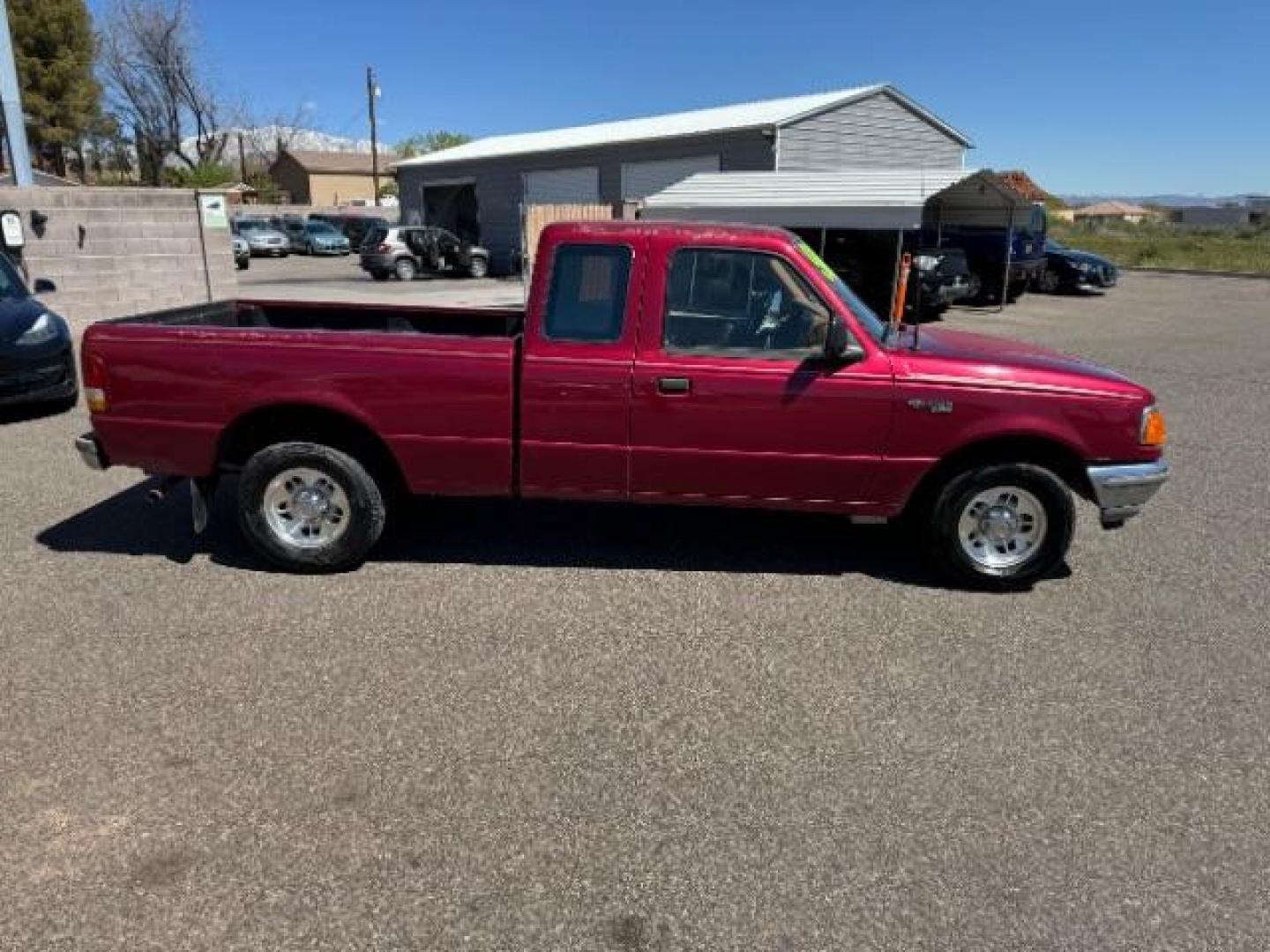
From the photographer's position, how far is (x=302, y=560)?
4.85 m

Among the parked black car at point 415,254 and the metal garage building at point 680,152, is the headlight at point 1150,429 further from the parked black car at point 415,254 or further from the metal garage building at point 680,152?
the parked black car at point 415,254

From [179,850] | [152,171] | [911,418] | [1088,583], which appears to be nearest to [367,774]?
[179,850]

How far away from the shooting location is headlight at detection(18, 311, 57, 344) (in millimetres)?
8086

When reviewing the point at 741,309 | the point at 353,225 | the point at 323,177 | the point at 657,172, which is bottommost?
the point at 741,309

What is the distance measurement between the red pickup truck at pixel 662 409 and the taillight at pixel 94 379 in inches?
0.7

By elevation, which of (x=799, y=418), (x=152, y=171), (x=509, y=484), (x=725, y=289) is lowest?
(x=509, y=484)

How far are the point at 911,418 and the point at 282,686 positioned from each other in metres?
3.17

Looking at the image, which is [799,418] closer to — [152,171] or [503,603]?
[503,603]

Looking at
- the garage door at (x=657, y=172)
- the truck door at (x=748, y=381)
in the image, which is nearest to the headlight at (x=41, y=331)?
the truck door at (x=748, y=381)

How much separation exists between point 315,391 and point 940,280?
1573cm

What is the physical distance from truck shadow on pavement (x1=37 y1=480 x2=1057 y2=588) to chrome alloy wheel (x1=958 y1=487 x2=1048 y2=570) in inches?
11.2

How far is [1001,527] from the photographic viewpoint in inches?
188

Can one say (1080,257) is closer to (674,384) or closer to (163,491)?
(674,384)

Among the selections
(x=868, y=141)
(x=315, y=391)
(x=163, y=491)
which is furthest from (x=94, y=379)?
(x=868, y=141)
